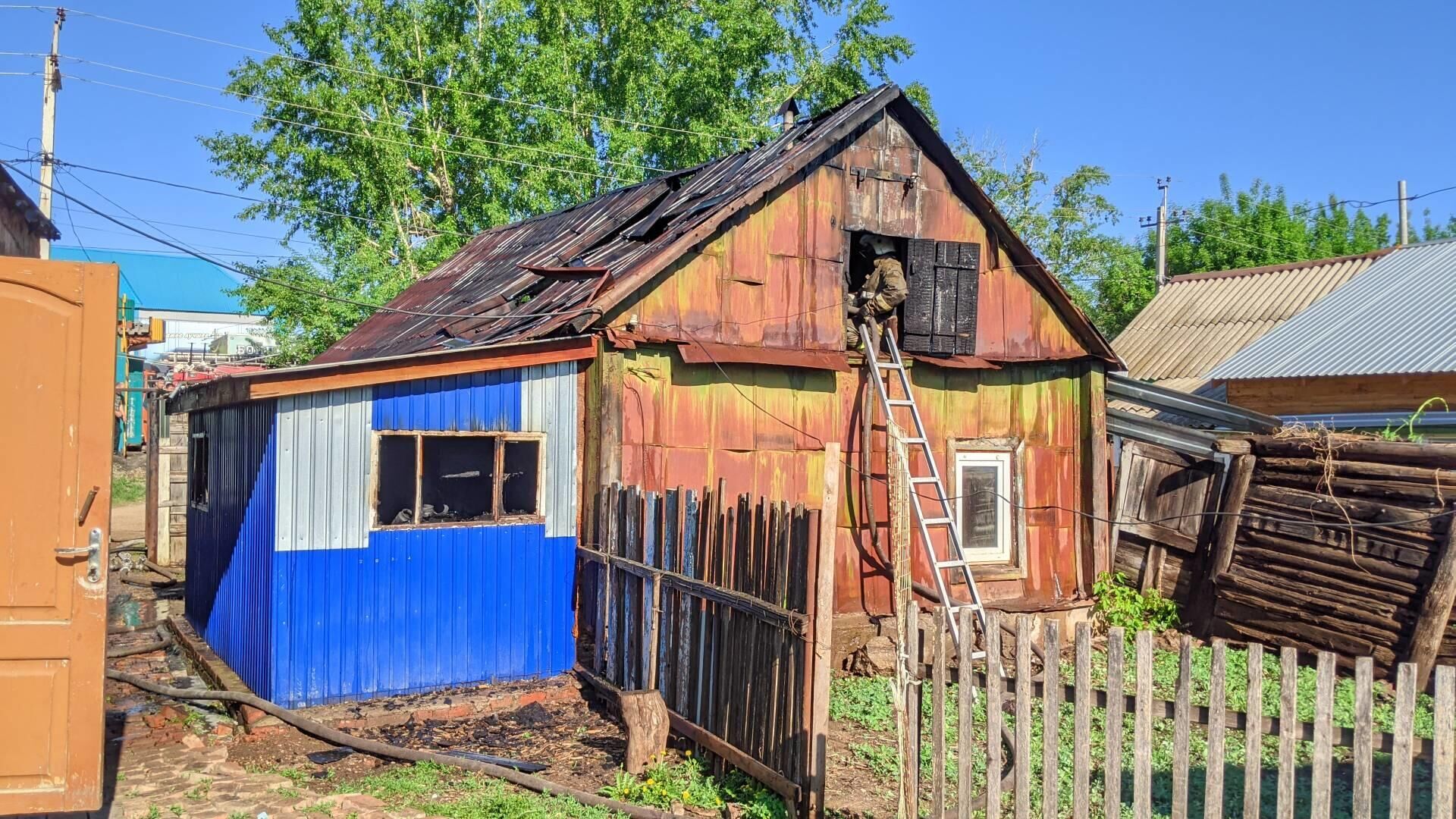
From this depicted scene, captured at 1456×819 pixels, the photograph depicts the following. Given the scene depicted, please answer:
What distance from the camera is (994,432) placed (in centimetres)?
1192

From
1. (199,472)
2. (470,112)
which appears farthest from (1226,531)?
(470,112)

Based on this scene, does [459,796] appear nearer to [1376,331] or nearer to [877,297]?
[877,297]

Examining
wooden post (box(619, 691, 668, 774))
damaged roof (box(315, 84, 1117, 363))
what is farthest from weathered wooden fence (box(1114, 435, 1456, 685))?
wooden post (box(619, 691, 668, 774))

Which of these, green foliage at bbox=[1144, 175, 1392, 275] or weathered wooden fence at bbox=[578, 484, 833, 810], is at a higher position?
green foliage at bbox=[1144, 175, 1392, 275]

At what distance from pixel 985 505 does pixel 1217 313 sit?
13.5 m

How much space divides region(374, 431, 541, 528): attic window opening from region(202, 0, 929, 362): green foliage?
1593 cm

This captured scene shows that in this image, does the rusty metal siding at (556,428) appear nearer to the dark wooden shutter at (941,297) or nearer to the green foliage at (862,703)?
the green foliage at (862,703)

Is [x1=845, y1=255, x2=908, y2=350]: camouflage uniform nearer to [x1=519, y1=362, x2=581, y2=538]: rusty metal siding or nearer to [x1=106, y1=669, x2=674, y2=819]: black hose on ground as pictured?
[x1=519, y1=362, x2=581, y2=538]: rusty metal siding

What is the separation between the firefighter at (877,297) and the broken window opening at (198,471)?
7142mm

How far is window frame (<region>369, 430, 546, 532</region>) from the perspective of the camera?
28.8 ft

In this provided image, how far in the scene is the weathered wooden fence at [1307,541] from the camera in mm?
9633

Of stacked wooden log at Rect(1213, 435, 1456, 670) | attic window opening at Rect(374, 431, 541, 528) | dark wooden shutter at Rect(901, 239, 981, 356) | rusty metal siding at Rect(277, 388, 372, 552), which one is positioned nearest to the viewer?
rusty metal siding at Rect(277, 388, 372, 552)

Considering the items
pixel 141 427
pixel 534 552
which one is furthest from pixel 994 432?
pixel 141 427

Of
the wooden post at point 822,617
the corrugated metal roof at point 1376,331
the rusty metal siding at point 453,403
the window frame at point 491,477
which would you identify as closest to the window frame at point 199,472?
the window frame at point 491,477
